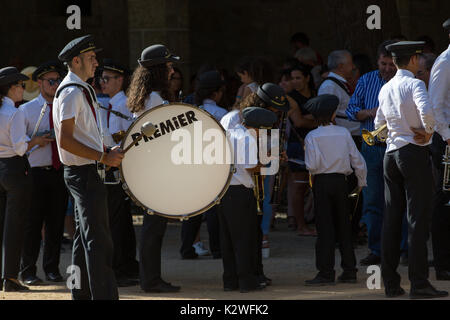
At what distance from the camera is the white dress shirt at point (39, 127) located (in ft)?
28.3

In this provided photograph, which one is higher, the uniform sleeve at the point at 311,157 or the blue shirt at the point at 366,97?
the blue shirt at the point at 366,97

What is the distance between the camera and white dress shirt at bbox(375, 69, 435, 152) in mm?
7188

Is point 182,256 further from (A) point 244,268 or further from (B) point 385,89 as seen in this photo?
(B) point 385,89

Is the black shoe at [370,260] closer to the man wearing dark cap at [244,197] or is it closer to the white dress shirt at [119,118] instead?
the man wearing dark cap at [244,197]

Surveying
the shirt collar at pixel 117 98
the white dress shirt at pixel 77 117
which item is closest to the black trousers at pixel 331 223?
the shirt collar at pixel 117 98

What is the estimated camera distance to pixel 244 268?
7.82 m

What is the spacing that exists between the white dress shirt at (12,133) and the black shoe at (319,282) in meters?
2.56

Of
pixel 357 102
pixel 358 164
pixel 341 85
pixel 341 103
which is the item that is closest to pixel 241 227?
pixel 358 164

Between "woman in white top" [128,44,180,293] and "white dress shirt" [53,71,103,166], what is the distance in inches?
41.3

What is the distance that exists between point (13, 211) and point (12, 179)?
27 cm

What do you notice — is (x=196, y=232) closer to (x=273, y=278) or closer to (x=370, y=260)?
(x=273, y=278)

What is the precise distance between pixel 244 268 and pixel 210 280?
817mm

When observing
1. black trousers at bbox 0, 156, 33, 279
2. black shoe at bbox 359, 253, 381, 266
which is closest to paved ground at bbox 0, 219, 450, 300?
black shoe at bbox 359, 253, 381, 266

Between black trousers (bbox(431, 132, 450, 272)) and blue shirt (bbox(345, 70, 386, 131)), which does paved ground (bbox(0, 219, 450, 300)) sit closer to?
black trousers (bbox(431, 132, 450, 272))
